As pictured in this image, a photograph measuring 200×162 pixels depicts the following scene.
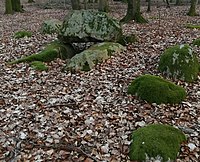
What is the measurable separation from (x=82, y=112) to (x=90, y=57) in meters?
3.04

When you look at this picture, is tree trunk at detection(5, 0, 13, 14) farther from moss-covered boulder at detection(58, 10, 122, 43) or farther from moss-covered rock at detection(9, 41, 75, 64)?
moss-covered boulder at detection(58, 10, 122, 43)

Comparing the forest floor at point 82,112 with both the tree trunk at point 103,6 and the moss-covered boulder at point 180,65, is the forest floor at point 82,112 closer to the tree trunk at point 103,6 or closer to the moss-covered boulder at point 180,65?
the moss-covered boulder at point 180,65

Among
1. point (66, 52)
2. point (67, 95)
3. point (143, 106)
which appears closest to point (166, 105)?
point (143, 106)

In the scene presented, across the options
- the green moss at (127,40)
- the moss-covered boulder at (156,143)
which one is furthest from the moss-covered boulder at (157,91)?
the green moss at (127,40)

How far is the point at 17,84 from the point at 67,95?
176cm

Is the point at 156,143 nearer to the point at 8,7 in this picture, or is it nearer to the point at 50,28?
the point at 50,28

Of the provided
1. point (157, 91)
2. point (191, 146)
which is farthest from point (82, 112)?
point (191, 146)

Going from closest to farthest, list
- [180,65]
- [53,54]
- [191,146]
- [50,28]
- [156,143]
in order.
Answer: [156,143], [191,146], [180,65], [53,54], [50,28]

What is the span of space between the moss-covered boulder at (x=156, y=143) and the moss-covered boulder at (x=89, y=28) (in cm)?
586

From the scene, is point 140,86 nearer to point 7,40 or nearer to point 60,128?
point 60,128

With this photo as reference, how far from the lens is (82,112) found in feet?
21.4

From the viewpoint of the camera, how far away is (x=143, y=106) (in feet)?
21.9

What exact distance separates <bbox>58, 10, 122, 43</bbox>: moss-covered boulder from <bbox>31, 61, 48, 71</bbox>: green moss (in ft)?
6.08

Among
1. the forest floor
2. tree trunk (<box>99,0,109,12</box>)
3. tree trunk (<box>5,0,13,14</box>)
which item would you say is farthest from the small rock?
tree trunk (<box>5,0,13,14</box>)
